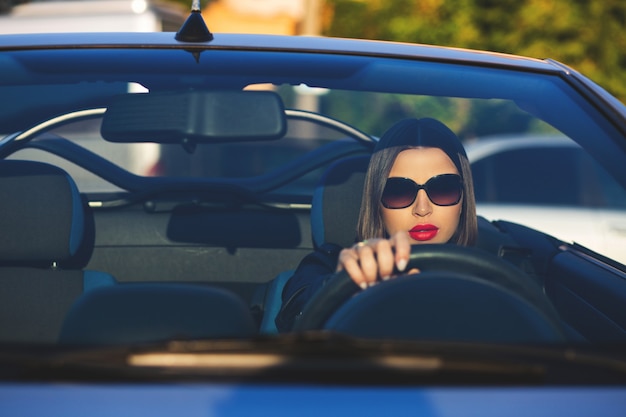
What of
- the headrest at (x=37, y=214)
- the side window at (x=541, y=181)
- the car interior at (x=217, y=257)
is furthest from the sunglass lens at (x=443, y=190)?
the side window at (x=541, y=181)

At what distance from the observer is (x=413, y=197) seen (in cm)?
274

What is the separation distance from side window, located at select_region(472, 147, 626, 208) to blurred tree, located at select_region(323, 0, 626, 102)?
706 cm

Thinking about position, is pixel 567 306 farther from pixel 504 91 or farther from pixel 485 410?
pixel 485 410

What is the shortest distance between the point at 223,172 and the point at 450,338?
37.2 feet

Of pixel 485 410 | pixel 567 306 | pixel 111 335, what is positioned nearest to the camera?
pixel 485 410

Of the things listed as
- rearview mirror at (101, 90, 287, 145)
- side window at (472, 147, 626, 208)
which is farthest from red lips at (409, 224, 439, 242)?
side window at (472, 147, 626, 208)

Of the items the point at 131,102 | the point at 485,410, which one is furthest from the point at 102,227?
the point at 485,410

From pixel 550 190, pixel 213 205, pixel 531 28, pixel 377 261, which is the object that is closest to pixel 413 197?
pixel 377 261

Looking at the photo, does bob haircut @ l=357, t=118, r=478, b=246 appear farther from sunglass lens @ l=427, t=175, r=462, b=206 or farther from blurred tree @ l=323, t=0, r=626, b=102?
blurred tree @ l=323, t=0, r=626, b=102

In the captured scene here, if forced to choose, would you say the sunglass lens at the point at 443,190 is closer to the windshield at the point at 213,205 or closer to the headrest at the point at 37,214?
the windshield at the point at 213,205

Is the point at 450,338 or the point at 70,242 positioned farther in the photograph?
the point at 70,242

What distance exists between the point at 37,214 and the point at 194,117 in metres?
0.74

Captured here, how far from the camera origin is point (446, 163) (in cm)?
278

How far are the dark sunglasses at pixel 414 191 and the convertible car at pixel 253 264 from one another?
20 cm
